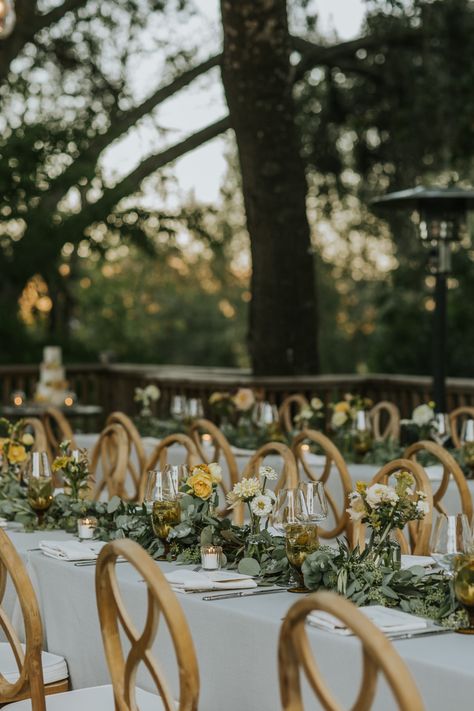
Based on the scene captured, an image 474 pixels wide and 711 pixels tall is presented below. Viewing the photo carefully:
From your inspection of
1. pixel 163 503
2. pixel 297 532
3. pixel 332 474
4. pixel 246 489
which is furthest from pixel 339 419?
pixel 297 532

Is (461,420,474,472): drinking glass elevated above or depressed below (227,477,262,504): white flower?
above

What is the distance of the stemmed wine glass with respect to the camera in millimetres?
3121

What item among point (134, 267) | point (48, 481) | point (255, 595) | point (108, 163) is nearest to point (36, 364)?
point (108, 163)

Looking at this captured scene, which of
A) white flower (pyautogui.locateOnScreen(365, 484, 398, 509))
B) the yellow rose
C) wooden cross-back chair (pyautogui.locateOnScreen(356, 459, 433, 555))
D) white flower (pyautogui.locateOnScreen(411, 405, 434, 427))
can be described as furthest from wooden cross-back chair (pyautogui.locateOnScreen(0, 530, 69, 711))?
white flower (pyautogui.locateOnScreen(411, 405, 434, 427))

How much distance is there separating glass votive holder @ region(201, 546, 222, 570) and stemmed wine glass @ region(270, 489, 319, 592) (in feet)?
0.72

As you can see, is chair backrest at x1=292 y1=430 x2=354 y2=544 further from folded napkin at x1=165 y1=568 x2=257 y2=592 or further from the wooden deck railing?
the wooden deck railing

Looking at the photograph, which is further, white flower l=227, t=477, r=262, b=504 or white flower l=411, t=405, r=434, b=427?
white flower l=411, t=405, r=434, b=427

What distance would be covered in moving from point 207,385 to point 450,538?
269 inches

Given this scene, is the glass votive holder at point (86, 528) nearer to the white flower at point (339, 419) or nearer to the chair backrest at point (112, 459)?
the chair backrest at point (112, 459)

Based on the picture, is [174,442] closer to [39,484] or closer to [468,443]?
[39,484]

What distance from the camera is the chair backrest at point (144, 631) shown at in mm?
2322

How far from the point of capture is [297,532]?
314 centimetres

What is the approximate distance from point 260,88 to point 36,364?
356cm

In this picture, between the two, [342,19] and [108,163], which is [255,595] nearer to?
[342,19]
